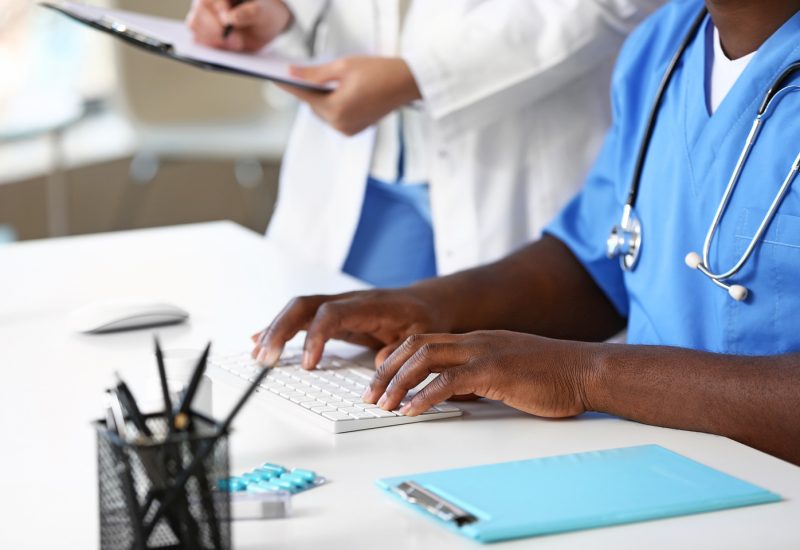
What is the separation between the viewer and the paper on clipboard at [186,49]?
1563 mm

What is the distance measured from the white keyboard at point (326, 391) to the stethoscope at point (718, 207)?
0.30 meters

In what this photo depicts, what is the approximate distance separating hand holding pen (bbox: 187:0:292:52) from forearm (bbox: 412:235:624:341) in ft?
1.99

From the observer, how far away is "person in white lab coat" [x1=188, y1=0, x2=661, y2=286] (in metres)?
1.69

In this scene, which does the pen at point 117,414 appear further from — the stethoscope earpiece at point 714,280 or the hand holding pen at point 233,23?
the hand holding pen at point 233,23

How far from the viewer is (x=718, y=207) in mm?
1166

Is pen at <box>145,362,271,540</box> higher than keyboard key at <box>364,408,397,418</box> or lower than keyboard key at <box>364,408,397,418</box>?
higher

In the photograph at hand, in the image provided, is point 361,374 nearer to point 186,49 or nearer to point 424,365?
point 424,365

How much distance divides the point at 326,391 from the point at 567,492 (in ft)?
1.09

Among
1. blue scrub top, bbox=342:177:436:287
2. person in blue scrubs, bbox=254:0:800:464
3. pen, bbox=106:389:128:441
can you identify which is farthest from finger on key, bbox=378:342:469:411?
blue scrub top, bbox=342:177:436:287

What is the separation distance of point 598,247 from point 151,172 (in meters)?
3.07

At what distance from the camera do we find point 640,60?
143cm

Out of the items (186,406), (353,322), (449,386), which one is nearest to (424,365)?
(449,386)

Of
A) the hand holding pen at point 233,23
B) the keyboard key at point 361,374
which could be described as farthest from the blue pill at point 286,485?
the hand holding pen at point 233,23

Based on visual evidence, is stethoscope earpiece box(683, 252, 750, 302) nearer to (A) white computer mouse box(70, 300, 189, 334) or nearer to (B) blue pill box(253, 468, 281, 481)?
(B) blue pill box(253, 468, 281, 481)
